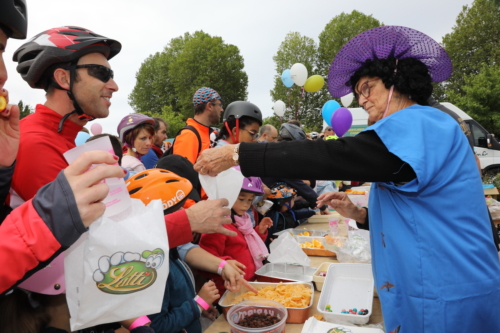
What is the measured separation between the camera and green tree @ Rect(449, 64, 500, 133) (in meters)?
18.5

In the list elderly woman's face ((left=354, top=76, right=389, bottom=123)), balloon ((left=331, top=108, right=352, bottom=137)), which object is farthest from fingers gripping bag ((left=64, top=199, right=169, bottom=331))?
balloon ((left=331, top=108, right=352, bottom=137))

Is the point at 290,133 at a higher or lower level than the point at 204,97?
lower

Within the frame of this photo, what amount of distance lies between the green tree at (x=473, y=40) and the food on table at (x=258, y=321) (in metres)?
29.0

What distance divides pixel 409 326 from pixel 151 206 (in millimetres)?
1199

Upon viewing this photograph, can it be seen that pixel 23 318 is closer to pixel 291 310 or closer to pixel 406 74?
pixel 291 310

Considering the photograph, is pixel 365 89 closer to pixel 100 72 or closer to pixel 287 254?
pixel 100 72

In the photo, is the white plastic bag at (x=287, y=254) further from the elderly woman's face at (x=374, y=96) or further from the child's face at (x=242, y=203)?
the elderly woman's face at (x=374, y=96)

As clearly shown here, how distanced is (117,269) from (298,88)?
3222 centimetres

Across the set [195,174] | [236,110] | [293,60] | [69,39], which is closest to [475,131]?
[236,110]

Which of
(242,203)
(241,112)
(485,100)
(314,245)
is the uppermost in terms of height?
(485,100)

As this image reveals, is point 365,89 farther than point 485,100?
No

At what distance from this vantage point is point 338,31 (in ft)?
102

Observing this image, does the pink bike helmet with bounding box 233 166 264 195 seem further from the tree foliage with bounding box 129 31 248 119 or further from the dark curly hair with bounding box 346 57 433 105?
the tree foliage with bounding box 129 31 248 119

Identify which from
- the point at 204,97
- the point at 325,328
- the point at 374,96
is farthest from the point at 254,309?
the point at 204,97
